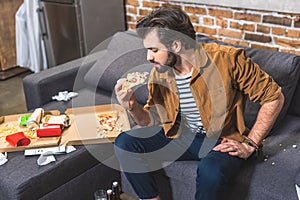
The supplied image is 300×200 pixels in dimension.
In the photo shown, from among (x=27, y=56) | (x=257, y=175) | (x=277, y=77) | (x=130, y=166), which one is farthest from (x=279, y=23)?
(x=27, y=56)

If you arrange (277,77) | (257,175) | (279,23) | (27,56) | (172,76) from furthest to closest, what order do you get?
(27,56) < (279,23) < (277,77) < (172,76) < (257,175)

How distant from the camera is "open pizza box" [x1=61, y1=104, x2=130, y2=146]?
1945 millimetres

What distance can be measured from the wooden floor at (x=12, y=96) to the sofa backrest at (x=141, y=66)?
1.10 metres

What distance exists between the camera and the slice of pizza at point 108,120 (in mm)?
2041

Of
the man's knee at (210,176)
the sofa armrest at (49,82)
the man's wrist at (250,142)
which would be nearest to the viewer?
the man's knee at (210,176)

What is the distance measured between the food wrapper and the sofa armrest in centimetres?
49

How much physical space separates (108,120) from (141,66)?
415mm

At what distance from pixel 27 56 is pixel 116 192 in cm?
253

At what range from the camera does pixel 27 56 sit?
3.91 meters

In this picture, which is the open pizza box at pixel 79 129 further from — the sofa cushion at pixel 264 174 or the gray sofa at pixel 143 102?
the sofa cushion at pixel 264 174

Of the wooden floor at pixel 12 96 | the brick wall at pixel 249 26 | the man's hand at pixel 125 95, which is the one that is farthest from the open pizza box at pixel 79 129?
the wooden floor at pixel 12 96

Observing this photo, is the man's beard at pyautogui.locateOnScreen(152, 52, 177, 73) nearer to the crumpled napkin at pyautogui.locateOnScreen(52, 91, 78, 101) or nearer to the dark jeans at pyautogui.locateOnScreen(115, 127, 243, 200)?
the dark jeans at pyautogui.locateOnScreen(115, 127, 243, 200)

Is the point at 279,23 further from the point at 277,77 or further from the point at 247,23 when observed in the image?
the point at 277,77

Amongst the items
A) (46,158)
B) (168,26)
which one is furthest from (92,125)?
(168,26)
